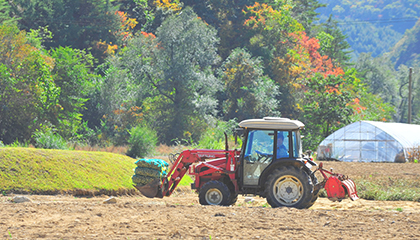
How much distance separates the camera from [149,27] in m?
49.8

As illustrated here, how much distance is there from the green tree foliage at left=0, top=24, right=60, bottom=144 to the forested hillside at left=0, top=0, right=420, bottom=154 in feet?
0.19

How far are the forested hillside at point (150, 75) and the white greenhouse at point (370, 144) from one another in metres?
4.34

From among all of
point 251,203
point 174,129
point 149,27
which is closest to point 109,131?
point 174,129

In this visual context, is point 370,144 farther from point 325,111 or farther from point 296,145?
point 296,145

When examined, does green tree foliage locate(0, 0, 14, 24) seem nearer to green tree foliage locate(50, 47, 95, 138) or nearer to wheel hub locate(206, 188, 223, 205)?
green tree foliage locate(50, 47, 95, 138)

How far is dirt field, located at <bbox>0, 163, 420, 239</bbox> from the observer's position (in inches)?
349

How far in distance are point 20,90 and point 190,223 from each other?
21814 mm

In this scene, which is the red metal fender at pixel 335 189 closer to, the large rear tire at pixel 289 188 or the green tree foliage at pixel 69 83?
the large rear tire at pixel 289 188

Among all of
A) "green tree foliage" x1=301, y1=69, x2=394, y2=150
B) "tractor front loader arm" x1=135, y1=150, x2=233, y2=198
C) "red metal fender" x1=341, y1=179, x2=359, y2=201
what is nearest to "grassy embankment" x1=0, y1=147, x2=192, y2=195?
"tractor front loader arm" x1=135, y1=150, x2=233, y2=198

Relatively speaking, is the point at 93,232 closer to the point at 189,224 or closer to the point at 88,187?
the point at 189,224

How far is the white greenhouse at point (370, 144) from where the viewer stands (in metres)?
32.5

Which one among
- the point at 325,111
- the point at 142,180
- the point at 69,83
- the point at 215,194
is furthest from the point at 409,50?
the point at 142,180

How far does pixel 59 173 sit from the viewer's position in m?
16.1

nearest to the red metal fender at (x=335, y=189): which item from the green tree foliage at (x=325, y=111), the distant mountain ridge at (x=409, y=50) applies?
the green tree foliage at (x=325, y=111)
